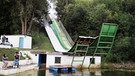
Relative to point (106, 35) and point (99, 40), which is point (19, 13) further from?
point (106, 35)

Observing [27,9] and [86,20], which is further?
[86,20]

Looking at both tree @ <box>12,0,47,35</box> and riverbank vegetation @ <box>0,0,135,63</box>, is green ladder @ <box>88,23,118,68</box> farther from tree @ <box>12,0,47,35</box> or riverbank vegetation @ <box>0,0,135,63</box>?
tree @ <box>12,0,47,35</box>

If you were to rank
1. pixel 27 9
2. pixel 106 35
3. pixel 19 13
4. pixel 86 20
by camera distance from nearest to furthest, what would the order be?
pixel 106 35
pixel 27 9
pixel 19 13
pixel 86 20

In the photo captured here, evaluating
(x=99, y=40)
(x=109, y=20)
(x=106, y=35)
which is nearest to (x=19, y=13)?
(x=109, y=20)

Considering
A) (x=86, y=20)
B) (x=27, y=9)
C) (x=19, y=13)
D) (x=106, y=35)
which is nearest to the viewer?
(x=106, y=35)

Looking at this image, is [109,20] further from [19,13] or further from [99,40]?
[19,13]

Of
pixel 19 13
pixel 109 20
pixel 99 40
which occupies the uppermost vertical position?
pixel 19 13

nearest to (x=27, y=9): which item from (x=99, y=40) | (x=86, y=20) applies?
(x=86, y=20)

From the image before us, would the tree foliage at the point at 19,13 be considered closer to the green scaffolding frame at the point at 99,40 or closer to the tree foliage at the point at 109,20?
the tree foliage at the point at 109,20

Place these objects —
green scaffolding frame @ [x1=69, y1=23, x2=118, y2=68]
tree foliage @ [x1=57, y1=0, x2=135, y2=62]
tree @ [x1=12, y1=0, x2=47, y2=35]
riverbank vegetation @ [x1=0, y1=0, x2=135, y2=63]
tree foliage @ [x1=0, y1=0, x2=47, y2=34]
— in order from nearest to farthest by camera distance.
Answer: green scaffolding frame @ [x1=69, y1=23, x2=118, y2=68], tree foliage @ [x1=57, y1=0, x2=135, y2=62], riverbank vegetation @ [x1=0, y1=0, x2=135, y2=63], tree @ [x1=12, y1=0, x2=47, y2=35], tree foliage @ [x1=0, y1=0, x2=47, y2=34]

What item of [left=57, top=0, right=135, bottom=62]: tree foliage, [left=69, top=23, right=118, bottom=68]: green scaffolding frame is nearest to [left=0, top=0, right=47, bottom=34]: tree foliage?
[left=57, top=0, right=135, bottom=62]: tree foliage

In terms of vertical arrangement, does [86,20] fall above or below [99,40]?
above

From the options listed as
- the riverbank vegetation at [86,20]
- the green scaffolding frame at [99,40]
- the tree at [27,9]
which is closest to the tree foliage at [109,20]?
the riverbank vegetation at [86,20]

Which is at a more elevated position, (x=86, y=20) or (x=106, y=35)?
(x=86, y=20)
